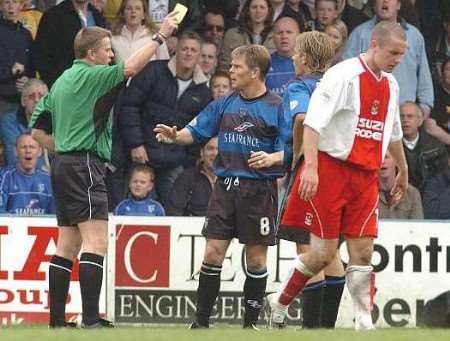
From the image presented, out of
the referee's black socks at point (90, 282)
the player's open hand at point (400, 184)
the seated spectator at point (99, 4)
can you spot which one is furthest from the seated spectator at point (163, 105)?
the player's open hand at point (400, 184)

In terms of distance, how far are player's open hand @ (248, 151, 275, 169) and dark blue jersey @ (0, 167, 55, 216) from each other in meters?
4.88

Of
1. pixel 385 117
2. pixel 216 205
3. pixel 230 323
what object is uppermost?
pixel 385 117

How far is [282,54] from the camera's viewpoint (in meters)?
16.8

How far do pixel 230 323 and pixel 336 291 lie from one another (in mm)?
3057

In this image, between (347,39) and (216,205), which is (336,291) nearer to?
(216,205)

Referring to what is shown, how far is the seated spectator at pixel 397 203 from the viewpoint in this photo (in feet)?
53.0

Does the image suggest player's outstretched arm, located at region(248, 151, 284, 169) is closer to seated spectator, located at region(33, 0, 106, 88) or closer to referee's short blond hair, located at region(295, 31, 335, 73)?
referee's short blond hair, located at region(295, 31, 335, 73)

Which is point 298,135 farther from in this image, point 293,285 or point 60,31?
point 60,31

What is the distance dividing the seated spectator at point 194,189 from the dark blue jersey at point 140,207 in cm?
30

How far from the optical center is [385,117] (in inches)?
416

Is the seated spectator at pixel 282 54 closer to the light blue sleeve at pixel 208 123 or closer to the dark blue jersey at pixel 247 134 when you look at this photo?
the light blue sleeve at pixel 208 123

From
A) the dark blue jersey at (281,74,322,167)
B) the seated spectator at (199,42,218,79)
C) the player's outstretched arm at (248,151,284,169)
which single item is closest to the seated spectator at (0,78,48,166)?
the seated spectator at (199,42,218,79)

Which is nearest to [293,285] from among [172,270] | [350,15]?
[172,270]

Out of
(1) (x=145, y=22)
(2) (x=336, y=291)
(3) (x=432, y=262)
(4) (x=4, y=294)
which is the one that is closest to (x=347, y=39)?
(1) (x=145, y=22)
